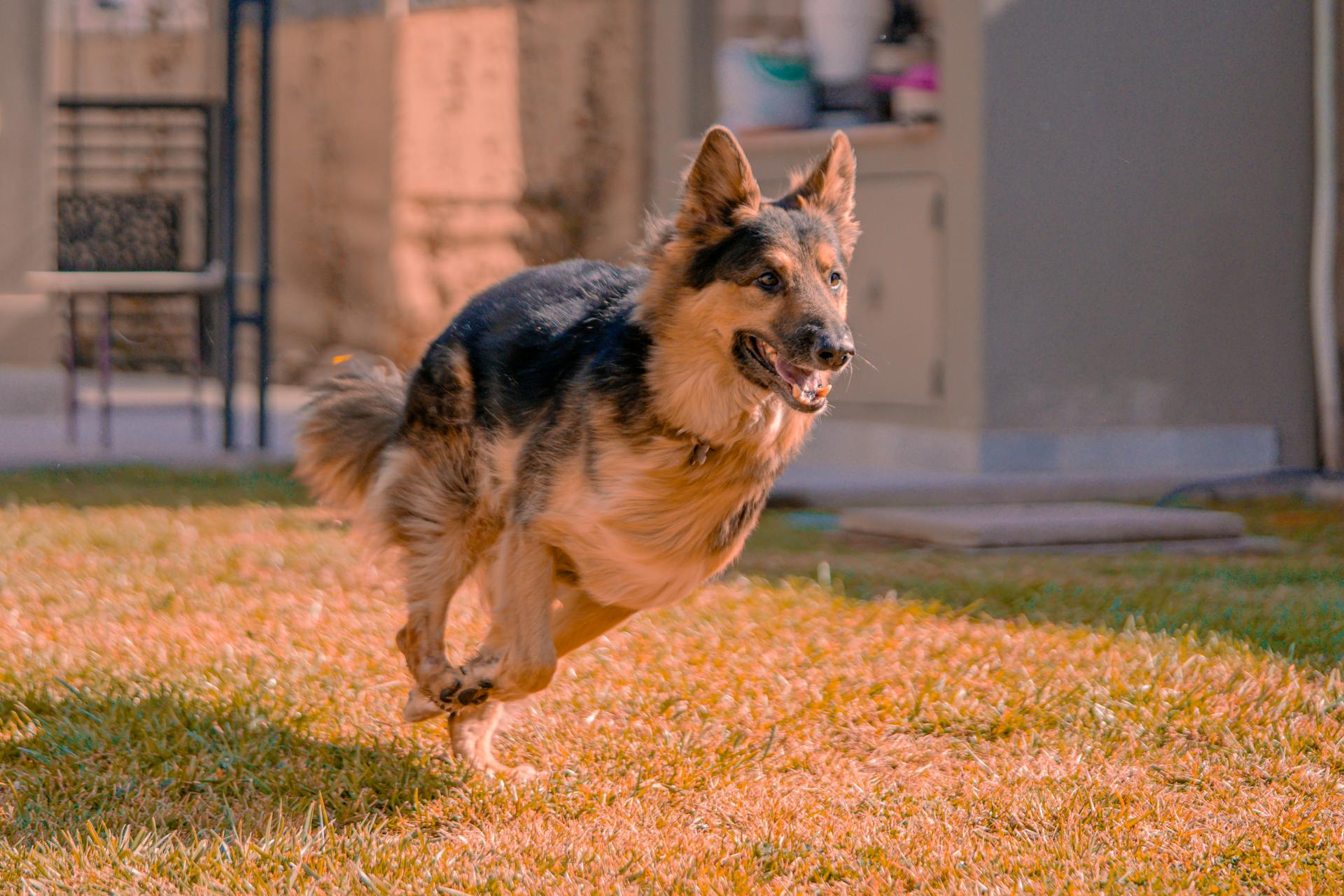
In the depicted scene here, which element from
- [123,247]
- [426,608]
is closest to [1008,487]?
[426,608]

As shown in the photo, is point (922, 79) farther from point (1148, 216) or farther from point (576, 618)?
point (576, 618)

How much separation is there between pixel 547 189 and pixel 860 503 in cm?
761

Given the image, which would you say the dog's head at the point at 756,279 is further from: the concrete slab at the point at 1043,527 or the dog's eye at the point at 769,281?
the concrete slab at the point at 1043,527

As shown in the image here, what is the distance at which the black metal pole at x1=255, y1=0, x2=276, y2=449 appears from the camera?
35.0ft

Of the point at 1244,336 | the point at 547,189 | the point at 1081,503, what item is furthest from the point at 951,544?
the point at 547,189

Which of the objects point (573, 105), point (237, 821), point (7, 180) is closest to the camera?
point (237, 821)

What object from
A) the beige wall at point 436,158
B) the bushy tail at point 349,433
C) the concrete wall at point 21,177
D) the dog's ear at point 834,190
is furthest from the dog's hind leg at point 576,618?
the beige wall at point 436,158

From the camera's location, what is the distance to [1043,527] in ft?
26.8

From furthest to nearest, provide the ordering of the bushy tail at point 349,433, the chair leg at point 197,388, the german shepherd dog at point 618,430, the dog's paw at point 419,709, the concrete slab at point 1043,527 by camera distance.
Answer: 1. the chair leg at point 197,388
2. the concrete slab at point 1043,527
3. the bushy tail at point 349,433
4. the dog's paw at point 419,709
5. the german shepherd dog at point 618,430

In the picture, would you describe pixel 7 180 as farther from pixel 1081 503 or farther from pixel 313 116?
pixel 1081 503

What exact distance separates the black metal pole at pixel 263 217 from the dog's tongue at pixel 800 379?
713 cm

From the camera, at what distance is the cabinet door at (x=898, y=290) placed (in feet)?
34.7

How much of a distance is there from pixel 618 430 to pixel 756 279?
503 mm

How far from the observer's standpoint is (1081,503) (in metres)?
Result: 9.21
